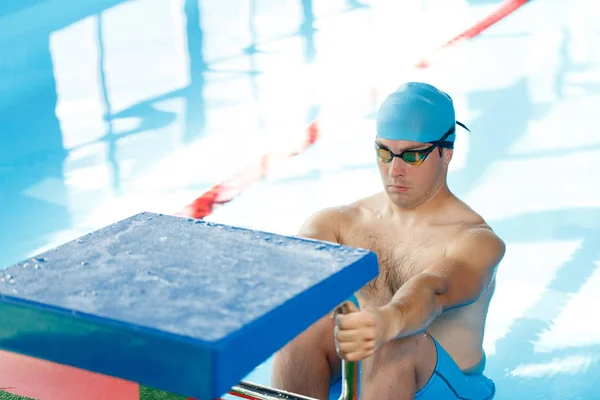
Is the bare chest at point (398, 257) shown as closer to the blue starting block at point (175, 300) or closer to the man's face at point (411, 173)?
the man's face at point (411, 173)

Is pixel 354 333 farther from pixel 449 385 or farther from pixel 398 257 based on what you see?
pixel 398 257

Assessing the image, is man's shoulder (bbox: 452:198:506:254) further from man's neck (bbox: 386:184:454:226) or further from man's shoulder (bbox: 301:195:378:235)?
man's shoulder (bbox: 301:195:378:235)

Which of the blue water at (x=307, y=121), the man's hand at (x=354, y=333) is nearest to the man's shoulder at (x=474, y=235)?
the man's hand at (x=354, y=333)

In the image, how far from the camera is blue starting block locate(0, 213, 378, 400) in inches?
56.7

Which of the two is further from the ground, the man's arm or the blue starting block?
the blue starting block

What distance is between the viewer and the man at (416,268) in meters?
2.56

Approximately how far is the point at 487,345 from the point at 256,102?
12.7 ft

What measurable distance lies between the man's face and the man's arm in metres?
0.19

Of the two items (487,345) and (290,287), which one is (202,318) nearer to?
(290,287)

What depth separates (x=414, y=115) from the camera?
9.27 feet

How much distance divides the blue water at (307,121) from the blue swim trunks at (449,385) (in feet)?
3.87

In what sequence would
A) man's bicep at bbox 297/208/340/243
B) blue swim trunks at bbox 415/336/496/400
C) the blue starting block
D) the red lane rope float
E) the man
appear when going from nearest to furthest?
the blue starting block
the man
blue swim trunks at bbox 415/336/496/400
man's bicep at bbox 297/208/340/243
the red lane rope float

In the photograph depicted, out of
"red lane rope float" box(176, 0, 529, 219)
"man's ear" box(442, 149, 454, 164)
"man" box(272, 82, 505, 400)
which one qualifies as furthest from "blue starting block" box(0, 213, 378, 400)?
"red lane rope float" box(176, 0, 529, 219)

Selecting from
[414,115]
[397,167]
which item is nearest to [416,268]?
[397,167]
